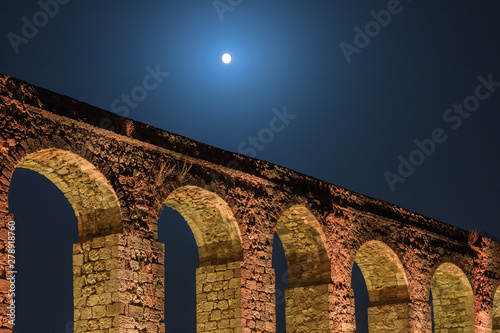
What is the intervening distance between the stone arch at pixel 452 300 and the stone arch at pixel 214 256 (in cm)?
685

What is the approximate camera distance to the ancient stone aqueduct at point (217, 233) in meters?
12.5

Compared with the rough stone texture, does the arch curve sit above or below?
above

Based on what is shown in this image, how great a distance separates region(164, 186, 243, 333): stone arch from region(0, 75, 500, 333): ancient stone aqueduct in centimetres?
2

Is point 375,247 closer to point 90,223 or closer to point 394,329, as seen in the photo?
point 394,329

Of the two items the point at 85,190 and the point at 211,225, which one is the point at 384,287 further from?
the point at 85,190

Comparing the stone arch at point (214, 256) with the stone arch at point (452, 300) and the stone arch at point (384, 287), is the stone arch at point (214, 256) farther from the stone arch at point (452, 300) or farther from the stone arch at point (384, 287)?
the stone arch at point (452, 300)

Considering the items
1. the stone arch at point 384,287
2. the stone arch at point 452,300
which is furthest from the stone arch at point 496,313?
the stone arch at point 384,287

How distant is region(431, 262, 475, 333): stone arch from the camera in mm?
20234

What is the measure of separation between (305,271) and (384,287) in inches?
101

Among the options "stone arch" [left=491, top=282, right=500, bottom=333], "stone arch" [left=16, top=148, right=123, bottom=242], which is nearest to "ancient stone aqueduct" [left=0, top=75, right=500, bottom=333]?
"stone arch" [left=16, top=148, right=123, bottom=242]

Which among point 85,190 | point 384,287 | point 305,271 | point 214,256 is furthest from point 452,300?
point 85,190

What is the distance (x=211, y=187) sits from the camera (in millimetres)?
14461

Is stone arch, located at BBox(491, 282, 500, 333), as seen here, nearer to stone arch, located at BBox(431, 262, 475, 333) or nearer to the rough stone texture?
stone arch, located at BBox(431, 262, 475, 333)

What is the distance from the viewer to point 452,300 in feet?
67.6
